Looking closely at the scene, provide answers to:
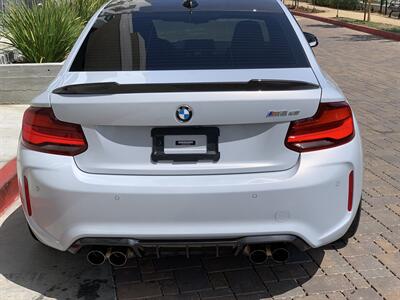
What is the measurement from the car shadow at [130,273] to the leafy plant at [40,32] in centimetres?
484

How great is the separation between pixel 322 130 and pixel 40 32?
6.10 meters

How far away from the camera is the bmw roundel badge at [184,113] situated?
278cm

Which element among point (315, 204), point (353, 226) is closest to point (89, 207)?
point (315, 204)

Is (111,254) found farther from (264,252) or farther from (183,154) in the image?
(264,252)

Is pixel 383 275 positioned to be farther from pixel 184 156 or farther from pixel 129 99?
pixel 129 99

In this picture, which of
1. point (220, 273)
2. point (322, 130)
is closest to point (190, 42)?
point (322, 130)

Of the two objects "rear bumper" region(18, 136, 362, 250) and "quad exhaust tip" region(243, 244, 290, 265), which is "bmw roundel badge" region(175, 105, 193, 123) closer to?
"rear bumper" region(18, 136, 362, 250)

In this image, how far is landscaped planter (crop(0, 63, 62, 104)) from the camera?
7523mm

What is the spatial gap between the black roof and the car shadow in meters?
1.69

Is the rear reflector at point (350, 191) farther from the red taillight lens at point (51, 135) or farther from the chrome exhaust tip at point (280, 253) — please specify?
the red taillight lens at point (51, 135)

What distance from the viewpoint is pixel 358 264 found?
3646mm

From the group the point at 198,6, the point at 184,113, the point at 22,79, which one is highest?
the point at 198,6

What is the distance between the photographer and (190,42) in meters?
3.50

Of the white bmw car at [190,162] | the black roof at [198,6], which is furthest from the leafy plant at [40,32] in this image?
the white bmw car at [190,162]
